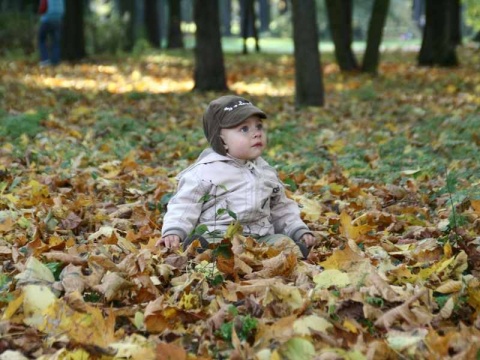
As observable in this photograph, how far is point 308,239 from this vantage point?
505 cm

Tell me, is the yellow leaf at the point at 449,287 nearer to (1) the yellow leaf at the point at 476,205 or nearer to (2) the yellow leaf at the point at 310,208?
(1) the yellow leaf at the point at 476,205

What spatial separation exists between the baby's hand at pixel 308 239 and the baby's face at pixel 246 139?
582 millimetres

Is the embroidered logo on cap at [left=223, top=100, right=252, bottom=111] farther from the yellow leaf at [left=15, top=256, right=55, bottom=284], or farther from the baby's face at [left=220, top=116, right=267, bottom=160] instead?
the yellow leaf at [left=15, top=256, right=55, bottom=284]

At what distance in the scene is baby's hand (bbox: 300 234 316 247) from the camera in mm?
5035

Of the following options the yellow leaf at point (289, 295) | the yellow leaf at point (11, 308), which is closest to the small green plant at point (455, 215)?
the yellow leaf at point (289, 295)

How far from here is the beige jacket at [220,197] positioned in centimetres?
491

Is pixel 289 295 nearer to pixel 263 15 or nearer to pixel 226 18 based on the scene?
pixel 263 15

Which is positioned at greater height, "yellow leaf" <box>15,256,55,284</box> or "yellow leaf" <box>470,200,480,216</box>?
"yellow leaf" <box>15,256,55,284</box>

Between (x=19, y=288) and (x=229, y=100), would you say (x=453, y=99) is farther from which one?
(x=19, y=288)

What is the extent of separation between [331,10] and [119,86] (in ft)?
21.1

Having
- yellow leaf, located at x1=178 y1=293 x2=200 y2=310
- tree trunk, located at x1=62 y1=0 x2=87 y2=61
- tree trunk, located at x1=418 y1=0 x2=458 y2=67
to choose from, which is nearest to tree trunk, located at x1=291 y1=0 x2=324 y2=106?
tree trunk, located at x1=418 y1=0 x2=458 y2=67

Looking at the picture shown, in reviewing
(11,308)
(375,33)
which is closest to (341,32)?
(375,33)

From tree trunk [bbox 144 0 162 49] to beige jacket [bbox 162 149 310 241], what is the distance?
→ 2742 cm

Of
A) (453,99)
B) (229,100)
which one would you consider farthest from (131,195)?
(453,99)
